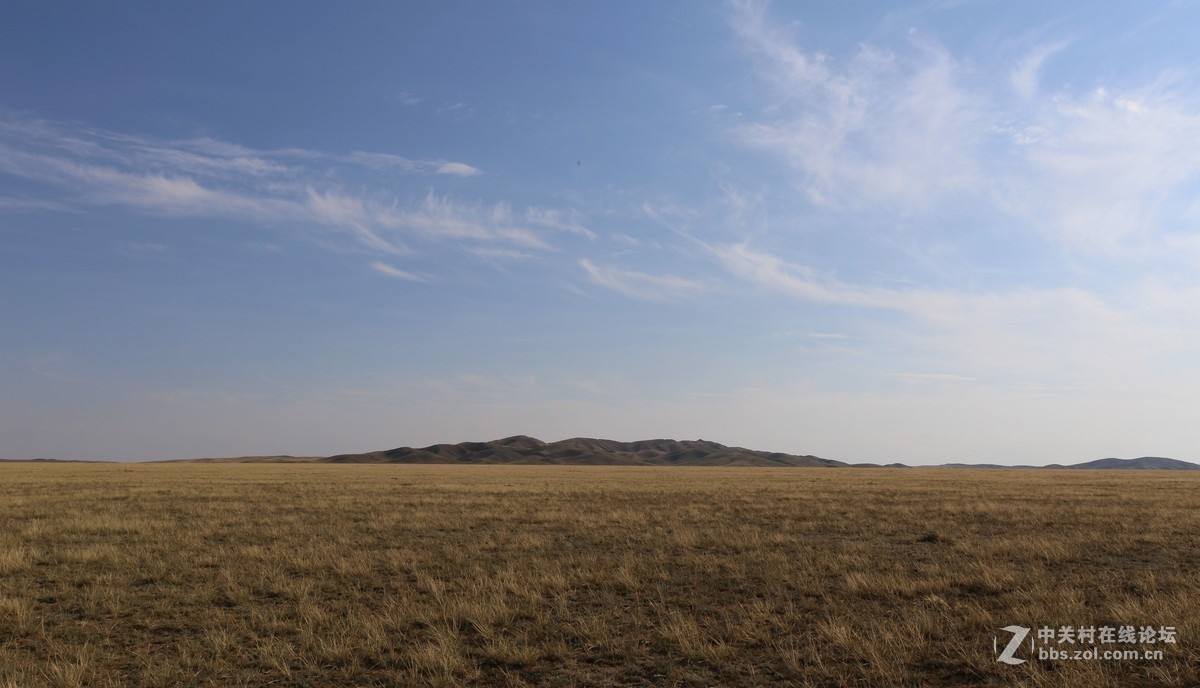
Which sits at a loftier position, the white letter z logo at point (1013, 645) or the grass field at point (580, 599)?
the white letter z logo at point (1013, 645)

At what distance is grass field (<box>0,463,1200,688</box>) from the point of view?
311 inches

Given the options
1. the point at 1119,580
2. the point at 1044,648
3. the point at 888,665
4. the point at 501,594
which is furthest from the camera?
the point at 1119,580

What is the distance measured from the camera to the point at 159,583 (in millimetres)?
12656

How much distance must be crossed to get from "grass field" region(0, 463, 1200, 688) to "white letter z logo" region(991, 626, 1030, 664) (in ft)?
0.38

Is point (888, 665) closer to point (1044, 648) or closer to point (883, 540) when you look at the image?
point (1044, 648)

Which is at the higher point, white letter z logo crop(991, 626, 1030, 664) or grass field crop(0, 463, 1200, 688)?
white letter z logo crop(991, 626, 1030, 664)

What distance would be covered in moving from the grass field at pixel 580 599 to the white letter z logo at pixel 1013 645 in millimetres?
117

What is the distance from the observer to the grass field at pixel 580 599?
790 cm

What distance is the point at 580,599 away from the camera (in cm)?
1147

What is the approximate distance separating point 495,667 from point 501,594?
3246mm

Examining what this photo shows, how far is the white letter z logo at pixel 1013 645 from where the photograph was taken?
798cm

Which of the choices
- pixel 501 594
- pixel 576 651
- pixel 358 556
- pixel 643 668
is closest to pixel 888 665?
pixel 643 668

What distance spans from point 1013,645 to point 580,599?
6.05 meters

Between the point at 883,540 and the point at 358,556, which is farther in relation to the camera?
the point at 883,540
